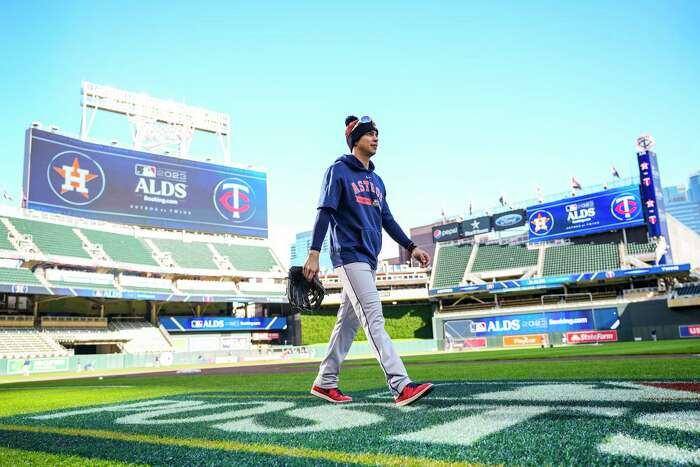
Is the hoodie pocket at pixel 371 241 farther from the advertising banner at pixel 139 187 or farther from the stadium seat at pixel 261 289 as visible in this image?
the stadium seat at pixel 261 289

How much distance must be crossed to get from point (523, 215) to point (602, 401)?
41.3 meters

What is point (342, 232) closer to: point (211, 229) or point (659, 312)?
point (659, 312)

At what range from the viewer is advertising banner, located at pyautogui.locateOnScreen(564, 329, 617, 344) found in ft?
103

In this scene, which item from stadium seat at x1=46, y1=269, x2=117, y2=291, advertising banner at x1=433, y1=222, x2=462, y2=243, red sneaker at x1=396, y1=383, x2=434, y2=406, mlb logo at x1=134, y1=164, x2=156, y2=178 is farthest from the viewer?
advertising banner at x1=433, y1=222, x2=462, y2=243

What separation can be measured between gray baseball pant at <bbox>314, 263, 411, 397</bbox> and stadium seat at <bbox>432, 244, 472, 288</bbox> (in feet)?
124

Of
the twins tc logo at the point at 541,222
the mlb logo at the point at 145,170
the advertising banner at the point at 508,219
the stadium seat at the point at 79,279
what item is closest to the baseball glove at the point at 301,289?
the stadium seat at the point at 79,279

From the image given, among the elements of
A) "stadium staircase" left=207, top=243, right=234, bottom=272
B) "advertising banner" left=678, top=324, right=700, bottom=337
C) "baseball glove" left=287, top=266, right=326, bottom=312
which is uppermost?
"stadium staircase" left=207, top=243, right=234, bottom=272

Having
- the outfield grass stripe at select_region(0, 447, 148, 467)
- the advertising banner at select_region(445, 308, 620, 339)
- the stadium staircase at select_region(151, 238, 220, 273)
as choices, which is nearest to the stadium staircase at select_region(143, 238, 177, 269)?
the stadium staircase at select_region(151, 238, 220, 273)

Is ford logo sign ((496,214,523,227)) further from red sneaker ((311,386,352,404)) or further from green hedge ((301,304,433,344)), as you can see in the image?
red sneaker ((311,386,352,404))

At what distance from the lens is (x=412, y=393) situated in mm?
3334

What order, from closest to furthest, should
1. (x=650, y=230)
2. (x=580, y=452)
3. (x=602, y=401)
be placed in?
1. (x=580, y=452)
2. (x=602, y=401)
3. (x=650, y=230)

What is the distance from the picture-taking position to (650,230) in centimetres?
3434

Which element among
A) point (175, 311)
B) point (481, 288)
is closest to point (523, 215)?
point (481, 288)

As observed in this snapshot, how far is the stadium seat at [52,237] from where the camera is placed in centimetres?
3073
